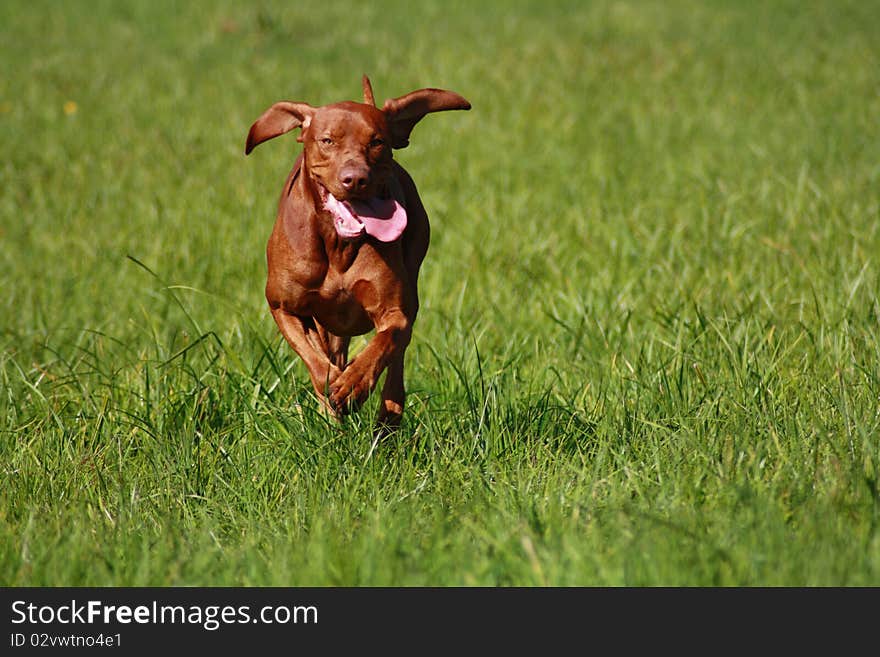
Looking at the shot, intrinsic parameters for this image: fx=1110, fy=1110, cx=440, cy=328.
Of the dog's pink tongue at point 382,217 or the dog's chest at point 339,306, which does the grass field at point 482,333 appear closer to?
the dog's chest at point 339,306

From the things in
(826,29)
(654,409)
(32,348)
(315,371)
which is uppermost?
(826,29)

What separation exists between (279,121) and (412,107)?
365mm

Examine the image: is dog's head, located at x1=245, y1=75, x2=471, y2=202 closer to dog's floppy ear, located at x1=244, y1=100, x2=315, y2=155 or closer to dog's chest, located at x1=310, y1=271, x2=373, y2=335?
dog's floppy ear, located at x1=244, y1=100, x2=315, y2=155

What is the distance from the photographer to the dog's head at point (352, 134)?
276 centimetres

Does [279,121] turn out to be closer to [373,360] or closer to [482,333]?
[373,360]

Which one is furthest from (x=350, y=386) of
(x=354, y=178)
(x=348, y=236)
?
(x=354, y=178)

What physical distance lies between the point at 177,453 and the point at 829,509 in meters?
2.00

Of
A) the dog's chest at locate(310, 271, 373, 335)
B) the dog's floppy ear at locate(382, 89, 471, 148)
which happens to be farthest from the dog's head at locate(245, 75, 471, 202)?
the dog's chest at locate(310, 271, 373, 335)

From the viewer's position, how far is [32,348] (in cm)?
502

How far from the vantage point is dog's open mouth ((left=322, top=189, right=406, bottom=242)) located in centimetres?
279

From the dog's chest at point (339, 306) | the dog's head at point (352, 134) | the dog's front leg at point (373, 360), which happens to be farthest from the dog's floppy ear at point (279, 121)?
the dog's front leg at point (373, 360)

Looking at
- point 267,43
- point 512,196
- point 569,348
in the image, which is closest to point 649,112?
point 512,196

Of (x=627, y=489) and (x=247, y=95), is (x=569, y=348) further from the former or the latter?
(x=247, y=95)

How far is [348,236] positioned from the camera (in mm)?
2820
